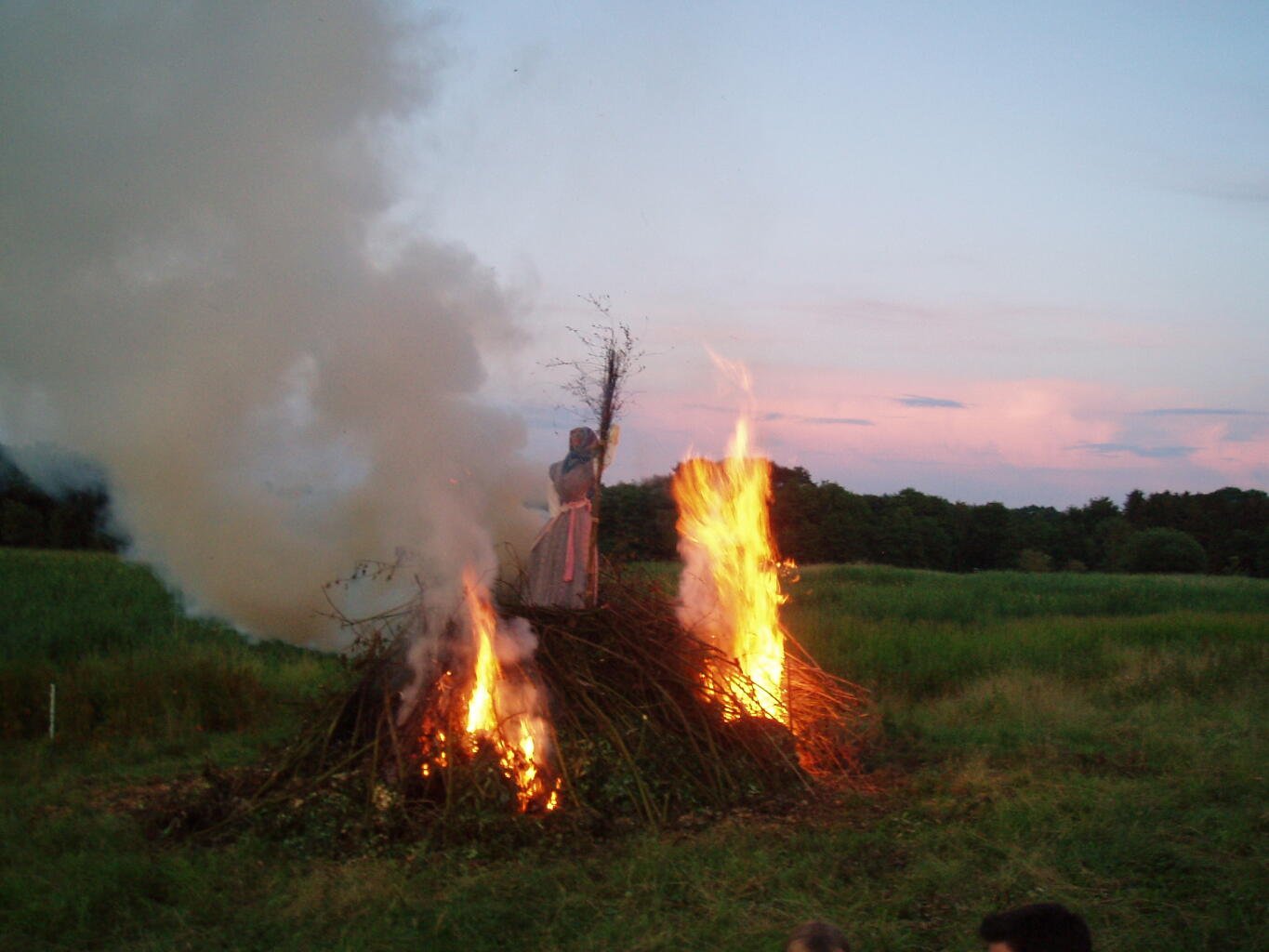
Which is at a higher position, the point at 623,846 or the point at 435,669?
the point at 435,669

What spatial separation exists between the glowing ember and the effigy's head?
1452 millimetres

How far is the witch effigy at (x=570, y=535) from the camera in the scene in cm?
848

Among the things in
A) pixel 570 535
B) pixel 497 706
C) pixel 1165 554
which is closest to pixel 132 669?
pixel 570 535

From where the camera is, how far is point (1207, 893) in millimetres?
6020

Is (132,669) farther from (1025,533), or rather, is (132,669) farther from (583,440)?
(1025,533)

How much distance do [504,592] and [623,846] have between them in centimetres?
246

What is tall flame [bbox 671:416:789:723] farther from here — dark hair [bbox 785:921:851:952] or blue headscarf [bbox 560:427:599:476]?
dark hair [bbox 785:921:851:952]

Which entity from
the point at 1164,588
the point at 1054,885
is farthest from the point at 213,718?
the point at 1164,588

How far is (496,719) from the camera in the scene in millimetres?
7262

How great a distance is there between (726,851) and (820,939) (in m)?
3.30

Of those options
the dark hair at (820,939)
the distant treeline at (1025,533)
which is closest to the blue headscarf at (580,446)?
the dark hair at (820,939)

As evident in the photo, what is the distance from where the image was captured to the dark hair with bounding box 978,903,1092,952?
3273mm

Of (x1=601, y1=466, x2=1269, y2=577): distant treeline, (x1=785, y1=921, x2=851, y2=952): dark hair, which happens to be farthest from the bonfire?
(x1=601, y1=466, x2=1269, y2=577): distant treeline

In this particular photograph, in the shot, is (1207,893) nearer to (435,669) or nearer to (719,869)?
(719,869)
